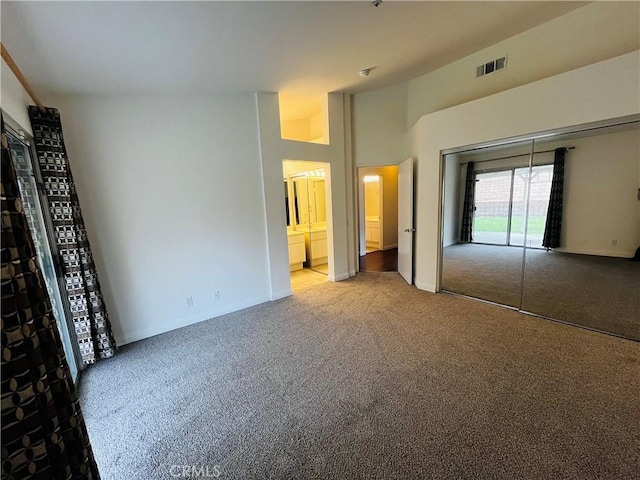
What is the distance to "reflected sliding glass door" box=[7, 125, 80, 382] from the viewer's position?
2027mm

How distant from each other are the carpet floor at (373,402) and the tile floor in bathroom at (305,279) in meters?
1.46

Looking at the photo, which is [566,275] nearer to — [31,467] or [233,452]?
[233,452]

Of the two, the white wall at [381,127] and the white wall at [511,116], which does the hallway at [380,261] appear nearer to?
the white wall at [511,116]

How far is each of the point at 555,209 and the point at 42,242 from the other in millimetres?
5656

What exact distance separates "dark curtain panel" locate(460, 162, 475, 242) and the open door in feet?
2.58

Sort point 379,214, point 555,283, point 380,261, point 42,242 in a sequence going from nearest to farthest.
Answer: point 42,242 < point 555,283 < point 380,261 < point 379,214

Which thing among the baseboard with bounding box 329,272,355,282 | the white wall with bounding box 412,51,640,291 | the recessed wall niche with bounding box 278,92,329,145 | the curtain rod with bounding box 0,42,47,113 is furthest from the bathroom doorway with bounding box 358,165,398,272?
the curtain rod with bounding box 0,42,47,113

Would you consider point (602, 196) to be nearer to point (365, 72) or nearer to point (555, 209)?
point (555, 209)

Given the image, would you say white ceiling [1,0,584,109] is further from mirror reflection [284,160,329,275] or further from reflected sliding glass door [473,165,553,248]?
mirror reflection [284,160,329,275]

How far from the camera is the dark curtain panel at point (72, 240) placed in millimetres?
2287

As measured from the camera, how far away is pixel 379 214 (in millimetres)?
7082

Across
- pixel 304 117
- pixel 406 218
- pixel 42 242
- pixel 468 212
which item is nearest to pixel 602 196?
pixel 468 212

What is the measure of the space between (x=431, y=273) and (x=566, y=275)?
1.74 meters

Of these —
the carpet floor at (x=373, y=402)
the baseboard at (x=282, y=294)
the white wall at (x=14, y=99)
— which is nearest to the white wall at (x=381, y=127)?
the baseboard at (x=282, y=294)
